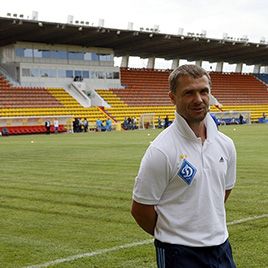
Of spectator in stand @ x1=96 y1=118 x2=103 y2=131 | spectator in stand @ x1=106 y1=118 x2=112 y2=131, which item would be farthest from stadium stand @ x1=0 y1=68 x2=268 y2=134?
spectator in stand @ x1=106 y1=118 x2=112 y2=131

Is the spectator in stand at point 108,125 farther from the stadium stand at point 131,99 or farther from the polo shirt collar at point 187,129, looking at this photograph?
the polo shirt collar at point 187,129

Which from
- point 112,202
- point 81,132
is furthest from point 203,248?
point 81,132

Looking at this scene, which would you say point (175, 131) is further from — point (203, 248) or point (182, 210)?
point (203, 248)

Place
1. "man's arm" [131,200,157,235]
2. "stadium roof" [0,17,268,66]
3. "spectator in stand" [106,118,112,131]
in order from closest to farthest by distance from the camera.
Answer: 1. "man's arm" [131,200,157,235]
2. "spectator in stand" [106,118,112,131]
3. "stadium roof" [0,17,268,66]

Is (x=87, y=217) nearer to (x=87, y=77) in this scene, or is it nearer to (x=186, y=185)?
(x=186, y=185)

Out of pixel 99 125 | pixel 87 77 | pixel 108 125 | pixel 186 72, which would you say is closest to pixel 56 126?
pixel 99 125

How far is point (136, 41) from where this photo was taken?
5588 cm

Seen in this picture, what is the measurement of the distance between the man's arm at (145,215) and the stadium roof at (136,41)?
42.4 metres

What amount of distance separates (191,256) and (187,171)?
1.53ft

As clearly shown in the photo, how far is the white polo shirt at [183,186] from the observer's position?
3.07 m

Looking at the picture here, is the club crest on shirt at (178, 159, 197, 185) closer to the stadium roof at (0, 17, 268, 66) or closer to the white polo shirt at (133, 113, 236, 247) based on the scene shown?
the white polo shirt at (133, 113, 236, 247)

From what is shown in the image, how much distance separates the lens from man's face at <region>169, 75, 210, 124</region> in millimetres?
3113

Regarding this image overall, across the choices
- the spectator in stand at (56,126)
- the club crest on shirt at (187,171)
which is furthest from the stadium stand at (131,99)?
the club crest on shirt at (187,171)

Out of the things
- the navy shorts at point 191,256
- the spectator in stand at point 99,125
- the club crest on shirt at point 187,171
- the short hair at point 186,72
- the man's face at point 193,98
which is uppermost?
the short hair at point 186,72
